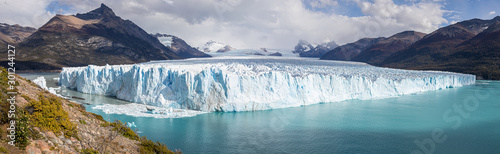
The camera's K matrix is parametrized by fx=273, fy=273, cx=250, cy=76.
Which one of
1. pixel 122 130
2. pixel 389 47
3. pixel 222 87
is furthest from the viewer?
pixel 389 47

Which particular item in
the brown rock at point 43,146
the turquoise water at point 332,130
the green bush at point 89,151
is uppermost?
the brown rock at point 43,146

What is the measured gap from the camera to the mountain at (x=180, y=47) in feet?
463

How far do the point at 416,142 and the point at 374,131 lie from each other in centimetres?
196

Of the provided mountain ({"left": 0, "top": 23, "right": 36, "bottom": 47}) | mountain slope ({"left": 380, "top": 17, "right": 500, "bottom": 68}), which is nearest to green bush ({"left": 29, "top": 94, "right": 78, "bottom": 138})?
mountain slope ({"left": 380, "top": 17, "right": 500, "bottom": 68})

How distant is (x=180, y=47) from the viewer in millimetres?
152625

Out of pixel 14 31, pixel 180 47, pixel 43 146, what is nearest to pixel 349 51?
pixel 180 47

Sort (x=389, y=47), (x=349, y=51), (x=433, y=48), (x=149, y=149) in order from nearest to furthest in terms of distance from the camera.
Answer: (x=149, y=149) < (x=433, y=48) < (x=389, y=47) < (x=349, y=51)

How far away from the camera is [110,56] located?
7550 centimetres

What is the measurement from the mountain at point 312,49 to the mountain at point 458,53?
80105mm

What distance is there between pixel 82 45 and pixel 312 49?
12940 centimetres

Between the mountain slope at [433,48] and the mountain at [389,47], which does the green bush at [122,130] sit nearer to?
the mountain slope at [433,48]

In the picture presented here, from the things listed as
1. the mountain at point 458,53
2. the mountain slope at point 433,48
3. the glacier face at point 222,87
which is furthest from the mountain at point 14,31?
the mountain at point 458,53

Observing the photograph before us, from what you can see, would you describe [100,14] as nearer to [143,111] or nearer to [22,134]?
[143,111]

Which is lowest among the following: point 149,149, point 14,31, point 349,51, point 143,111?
point 143,111
